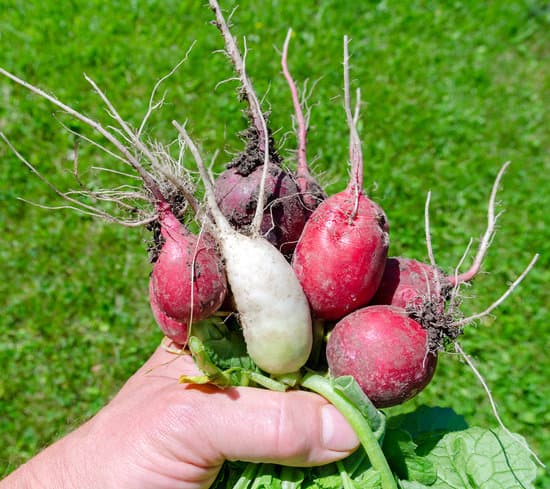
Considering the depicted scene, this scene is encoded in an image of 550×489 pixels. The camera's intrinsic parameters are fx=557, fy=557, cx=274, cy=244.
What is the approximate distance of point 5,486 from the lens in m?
2.20

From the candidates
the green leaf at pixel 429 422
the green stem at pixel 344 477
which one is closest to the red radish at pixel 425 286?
the green stem at pixel 344 477

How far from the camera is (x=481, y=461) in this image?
2217mm

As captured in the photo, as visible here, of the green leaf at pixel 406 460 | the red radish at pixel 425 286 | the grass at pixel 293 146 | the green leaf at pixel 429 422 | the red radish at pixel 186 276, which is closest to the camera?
the red radish at pixel 186 276

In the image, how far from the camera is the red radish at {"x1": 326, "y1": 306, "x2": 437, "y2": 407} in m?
1.87

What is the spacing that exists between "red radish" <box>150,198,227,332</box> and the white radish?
5 cm

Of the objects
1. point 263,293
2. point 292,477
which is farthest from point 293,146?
point 292,477

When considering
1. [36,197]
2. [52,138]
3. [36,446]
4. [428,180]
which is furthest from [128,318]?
[428,180]

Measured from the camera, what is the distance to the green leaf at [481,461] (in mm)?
2172

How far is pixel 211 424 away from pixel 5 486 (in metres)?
0.99

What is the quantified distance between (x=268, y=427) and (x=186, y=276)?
571 millimetres

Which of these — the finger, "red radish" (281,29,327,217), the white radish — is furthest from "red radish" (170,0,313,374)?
"red radish" (281,29,327,217)

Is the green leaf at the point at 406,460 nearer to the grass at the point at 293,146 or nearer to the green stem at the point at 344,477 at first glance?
the green stem at the point at 344,477

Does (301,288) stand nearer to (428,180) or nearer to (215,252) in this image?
(215,252)

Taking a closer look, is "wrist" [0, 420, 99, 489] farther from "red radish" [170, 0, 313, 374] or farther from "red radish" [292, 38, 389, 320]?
"red radish" [292, 38, 389, 320]
